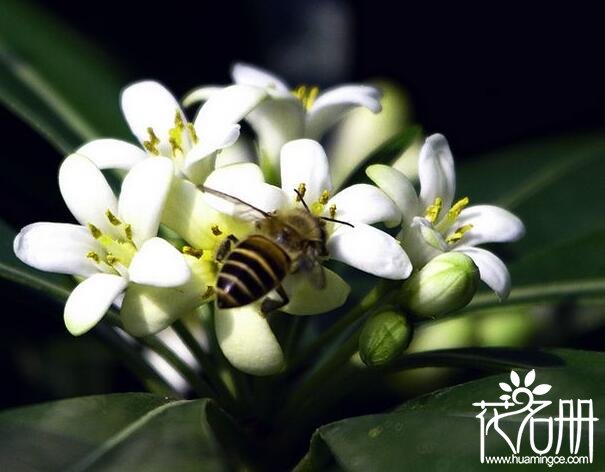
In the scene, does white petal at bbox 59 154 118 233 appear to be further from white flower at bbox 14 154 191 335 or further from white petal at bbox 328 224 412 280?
white petal at bbox 328 224 412 280

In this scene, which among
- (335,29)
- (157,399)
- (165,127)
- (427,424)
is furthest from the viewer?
(335,29)

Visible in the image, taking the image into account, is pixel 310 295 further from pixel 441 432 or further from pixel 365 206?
pixel 441 432

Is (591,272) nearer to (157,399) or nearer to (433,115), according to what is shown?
(157,399)

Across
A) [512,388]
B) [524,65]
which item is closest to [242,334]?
[512,388]

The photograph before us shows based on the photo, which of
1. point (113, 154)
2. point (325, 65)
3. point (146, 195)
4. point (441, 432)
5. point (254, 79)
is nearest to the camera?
point (441, 432)

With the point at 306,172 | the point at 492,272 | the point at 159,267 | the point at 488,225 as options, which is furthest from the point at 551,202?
the point at 159,267

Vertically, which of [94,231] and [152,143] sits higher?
[152,143]
